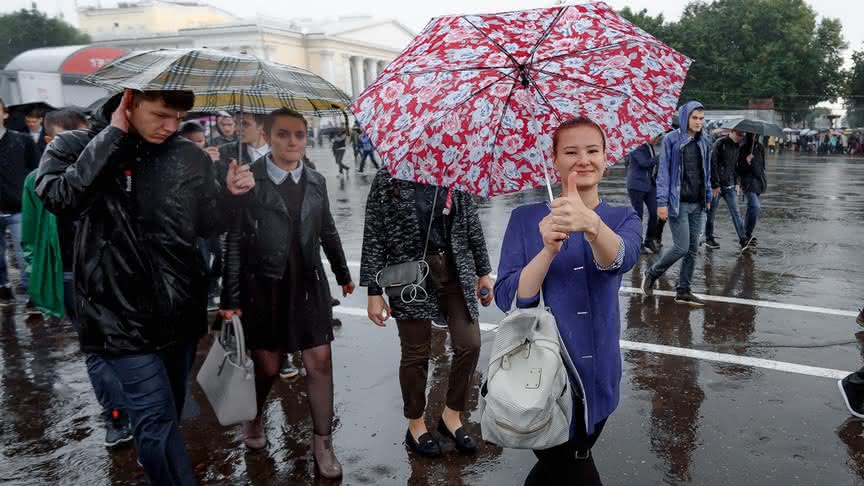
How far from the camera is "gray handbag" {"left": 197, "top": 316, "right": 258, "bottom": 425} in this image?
3.22m

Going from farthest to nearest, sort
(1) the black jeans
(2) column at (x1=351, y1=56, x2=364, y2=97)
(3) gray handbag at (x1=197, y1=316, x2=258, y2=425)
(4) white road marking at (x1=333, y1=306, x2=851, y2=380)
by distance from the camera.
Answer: (2) column at (x1=351, y1=56, x2=364, y2=97)
(4) white road marking at (x1=333, y1=306, x2=851, y2=380)
(3) gray handbag at (x1=197, y1=316, x2=258, y2=425)
(1) the black jeans

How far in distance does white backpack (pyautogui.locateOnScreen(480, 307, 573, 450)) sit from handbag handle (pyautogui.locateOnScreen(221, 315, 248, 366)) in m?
1.51

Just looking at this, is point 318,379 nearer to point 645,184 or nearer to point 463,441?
point 463,441

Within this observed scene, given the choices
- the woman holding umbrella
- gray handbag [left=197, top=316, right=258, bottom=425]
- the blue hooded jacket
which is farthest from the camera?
the blue hooded jacket

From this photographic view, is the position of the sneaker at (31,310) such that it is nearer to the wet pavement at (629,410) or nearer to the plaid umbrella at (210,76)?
the wet pavement at (629,410)

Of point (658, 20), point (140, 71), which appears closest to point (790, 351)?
point (140, 71)

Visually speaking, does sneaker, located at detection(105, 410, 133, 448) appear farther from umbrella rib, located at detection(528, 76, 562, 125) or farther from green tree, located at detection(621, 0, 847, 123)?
green tree, located at detection(621, 0, 847, 123)

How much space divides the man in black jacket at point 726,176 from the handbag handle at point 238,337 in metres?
7.89

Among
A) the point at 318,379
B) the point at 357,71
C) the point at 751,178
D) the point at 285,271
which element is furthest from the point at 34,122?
the point at 357,71

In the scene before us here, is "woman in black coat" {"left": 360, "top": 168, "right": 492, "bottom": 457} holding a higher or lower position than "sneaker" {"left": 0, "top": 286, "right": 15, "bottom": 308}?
higher

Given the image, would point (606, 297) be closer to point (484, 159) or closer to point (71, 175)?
point (484, 159)

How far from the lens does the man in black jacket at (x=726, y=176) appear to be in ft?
31.0

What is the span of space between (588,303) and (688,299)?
4721 mm

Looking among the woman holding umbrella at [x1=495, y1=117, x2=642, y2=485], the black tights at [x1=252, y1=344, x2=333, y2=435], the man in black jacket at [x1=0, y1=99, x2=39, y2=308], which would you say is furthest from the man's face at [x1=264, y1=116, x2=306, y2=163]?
the man in black jacket at [x1=0, y1=99, x2=39, y2=308]
